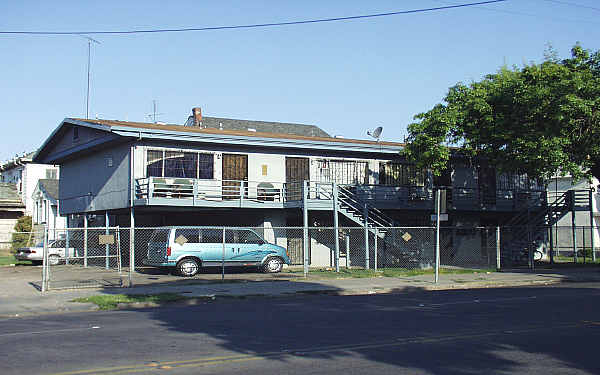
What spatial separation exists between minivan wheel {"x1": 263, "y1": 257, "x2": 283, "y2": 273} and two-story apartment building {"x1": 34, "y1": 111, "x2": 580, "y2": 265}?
3.42 m

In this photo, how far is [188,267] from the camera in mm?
22328

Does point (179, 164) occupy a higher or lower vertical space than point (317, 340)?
higher

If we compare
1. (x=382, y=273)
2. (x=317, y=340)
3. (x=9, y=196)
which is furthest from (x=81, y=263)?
(x=317, y=340)

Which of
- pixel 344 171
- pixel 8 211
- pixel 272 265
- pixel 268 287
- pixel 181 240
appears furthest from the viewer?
pixel 8 211

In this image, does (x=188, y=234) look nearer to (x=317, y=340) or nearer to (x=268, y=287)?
(x=268, y=287)

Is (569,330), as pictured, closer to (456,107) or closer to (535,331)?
(535,331)

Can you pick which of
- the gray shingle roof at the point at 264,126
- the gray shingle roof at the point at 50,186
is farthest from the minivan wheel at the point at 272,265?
the gray shingle roof at the point at 264,126

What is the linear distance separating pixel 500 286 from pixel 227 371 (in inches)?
597

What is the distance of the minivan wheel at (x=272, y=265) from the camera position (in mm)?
23859

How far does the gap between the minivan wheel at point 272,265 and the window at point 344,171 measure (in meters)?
6.38

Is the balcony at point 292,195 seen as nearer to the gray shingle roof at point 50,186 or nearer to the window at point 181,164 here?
→ the window at point 181,164

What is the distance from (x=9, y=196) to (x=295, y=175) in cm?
2889

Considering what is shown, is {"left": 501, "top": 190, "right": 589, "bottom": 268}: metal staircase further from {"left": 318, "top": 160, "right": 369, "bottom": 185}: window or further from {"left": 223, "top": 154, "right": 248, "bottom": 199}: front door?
{"left": 223, "top": 154, "right": 248, "bottom": 199}: front door

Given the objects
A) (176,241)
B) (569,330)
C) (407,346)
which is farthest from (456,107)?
(407,346)
